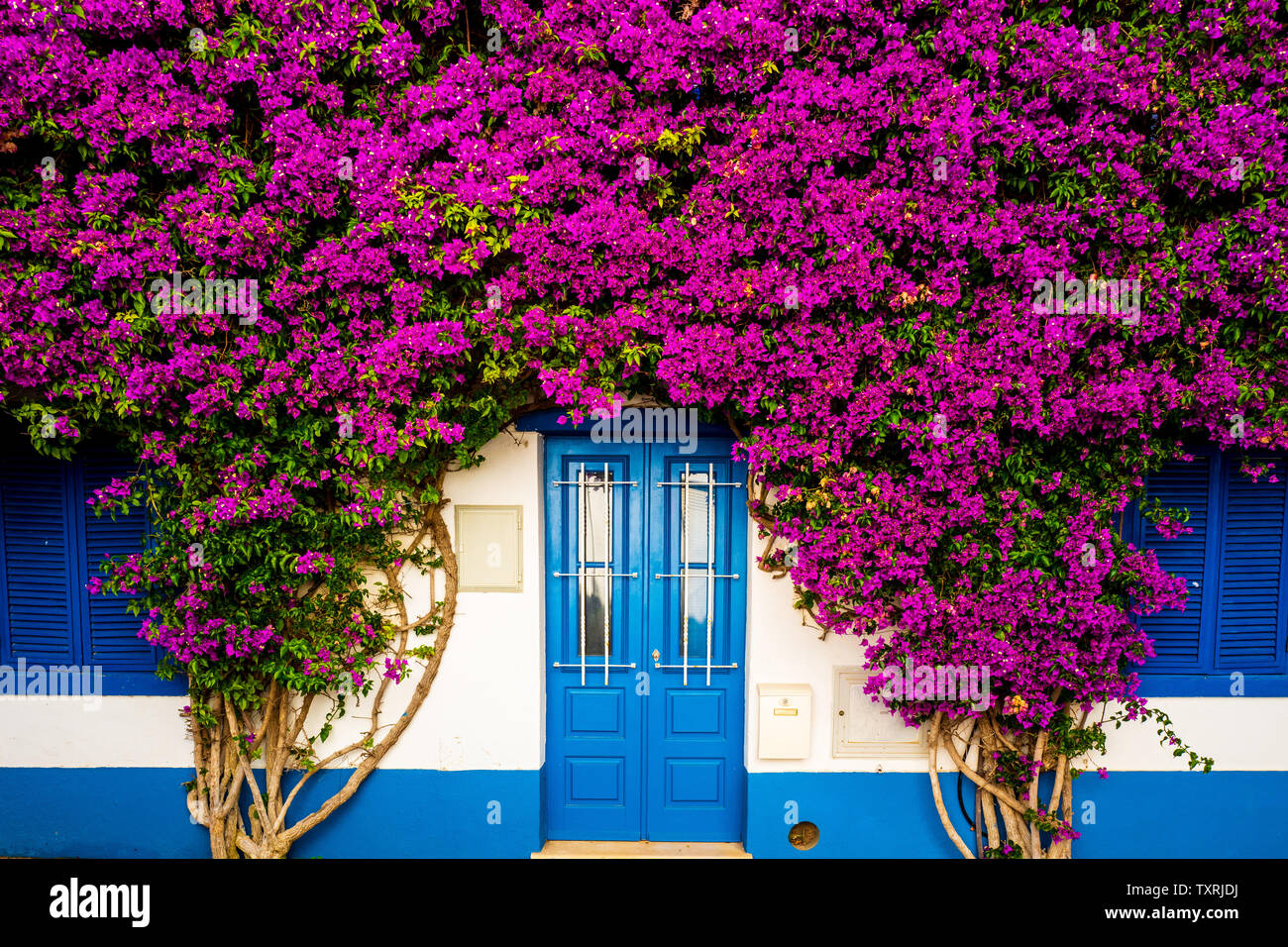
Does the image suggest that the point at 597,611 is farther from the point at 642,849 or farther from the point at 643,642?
the point at 642,849

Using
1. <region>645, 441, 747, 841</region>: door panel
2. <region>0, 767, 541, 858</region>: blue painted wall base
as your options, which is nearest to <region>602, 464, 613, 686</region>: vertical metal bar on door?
<region>645, 441, 747, 841</region>: door panel

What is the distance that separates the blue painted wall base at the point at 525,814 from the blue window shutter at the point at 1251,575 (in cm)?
81

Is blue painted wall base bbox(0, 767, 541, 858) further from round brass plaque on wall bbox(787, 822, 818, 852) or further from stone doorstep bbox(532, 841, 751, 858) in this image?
round brass plaque on wall bbox(787, 822, 818, 852)

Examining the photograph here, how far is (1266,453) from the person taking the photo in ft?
15.6

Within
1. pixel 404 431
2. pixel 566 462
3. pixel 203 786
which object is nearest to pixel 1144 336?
pixel 566 462

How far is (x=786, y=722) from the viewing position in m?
4.70

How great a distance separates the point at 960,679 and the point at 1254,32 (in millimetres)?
4072

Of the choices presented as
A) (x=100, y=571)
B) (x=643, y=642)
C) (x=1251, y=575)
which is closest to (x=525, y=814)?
(x=643, y=642)

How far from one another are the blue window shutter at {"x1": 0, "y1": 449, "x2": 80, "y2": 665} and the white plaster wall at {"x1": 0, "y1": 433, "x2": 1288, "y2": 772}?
416mm

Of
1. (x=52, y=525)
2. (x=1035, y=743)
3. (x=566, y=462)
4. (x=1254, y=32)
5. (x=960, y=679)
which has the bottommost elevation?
(x=1035, y=743)

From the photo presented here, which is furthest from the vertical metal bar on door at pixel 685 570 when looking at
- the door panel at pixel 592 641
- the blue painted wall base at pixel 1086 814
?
the blue painted wall base at pixel 1086 814

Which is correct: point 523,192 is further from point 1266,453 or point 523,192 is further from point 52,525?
point 1266,453

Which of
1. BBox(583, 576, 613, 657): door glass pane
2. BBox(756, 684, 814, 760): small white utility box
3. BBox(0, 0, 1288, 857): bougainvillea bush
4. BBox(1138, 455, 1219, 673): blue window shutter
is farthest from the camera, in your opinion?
BBox(583, 576, 613, 657): door glass pane

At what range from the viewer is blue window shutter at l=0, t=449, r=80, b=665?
4836 millimetres
